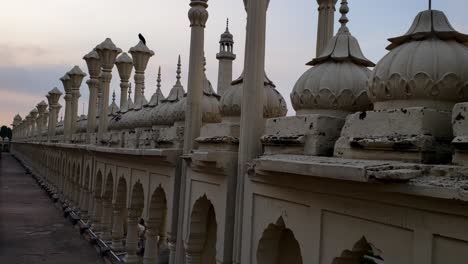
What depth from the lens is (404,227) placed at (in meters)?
3.85

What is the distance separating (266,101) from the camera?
7180 millimetres

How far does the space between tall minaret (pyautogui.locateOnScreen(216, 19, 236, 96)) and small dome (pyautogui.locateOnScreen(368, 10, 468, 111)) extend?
9.82m

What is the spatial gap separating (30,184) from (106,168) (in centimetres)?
2387

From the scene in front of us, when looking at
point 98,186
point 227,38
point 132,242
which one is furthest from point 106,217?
point 227,38

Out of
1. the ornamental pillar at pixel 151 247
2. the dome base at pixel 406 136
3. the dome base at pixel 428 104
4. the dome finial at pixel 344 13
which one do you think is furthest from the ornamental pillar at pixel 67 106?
the dome base at pixel 428 104

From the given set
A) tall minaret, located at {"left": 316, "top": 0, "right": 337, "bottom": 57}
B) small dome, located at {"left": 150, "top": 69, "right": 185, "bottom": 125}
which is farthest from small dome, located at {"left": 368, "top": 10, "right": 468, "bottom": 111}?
small dome, located at {"left": 150, "top": 69, "right": 185, "bottom": 125}

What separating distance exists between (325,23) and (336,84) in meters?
3.03

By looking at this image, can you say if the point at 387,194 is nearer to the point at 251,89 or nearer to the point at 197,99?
the point at 251,89

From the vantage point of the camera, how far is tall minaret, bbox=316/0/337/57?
8.09 metres

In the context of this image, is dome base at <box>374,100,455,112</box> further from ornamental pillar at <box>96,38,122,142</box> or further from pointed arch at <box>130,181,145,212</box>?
ornamental pillar at <box>96,38,122,142</box>

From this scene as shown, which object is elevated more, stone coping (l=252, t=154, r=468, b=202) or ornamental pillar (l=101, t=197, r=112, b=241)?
stone coping (l=252, t=154, r=468, b=202)

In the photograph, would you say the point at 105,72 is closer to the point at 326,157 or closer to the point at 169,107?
the point at 169,107

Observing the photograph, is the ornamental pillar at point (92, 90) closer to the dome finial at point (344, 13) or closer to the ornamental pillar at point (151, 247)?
the ornamental pillar at point (151, 247)

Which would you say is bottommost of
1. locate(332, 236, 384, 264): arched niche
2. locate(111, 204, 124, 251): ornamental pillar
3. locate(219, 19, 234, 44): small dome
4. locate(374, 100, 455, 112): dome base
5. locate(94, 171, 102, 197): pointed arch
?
locate(111, 204, 124, 251): ornamental pillar
